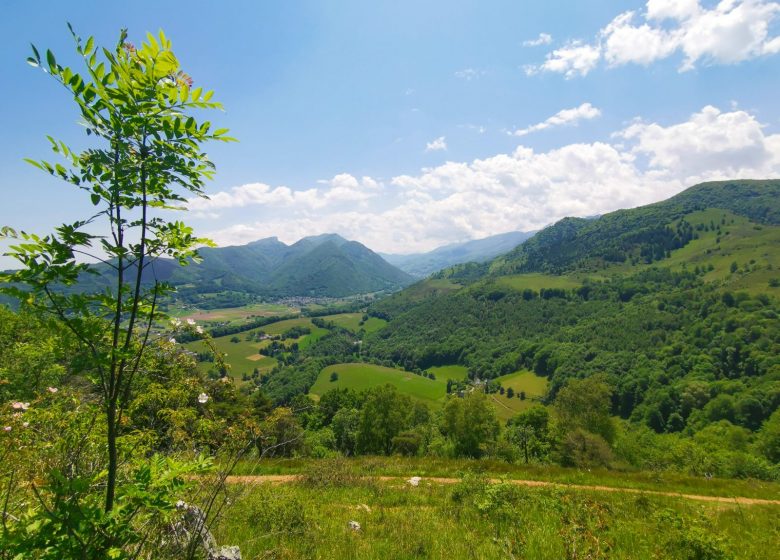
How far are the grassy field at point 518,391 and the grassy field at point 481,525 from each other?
127593 mm

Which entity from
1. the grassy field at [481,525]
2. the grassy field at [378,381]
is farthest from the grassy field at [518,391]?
the grassy field at [481,525]

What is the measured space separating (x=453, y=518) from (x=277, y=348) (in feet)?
663

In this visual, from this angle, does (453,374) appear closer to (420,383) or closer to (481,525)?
(420,383)

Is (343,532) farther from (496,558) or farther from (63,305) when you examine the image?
(63,305)

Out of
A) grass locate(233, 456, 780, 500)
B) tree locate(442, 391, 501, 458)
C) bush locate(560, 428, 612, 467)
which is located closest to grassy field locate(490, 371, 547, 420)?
tree locate(442, 391, 501, 458)

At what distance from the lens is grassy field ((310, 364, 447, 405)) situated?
14425cm

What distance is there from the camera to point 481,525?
375 inches

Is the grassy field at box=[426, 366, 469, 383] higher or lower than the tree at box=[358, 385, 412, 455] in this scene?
lower

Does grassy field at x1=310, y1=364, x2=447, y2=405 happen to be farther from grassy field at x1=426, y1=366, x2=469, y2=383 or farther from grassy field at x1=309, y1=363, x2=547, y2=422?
grassy field at x1=426, y1=366, x2=469, y2=383

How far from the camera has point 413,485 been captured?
14320 mm

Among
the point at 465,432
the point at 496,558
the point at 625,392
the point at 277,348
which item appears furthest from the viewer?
the point at 277,348

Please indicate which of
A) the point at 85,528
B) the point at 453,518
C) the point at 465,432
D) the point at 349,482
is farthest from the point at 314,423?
the point at 85,528

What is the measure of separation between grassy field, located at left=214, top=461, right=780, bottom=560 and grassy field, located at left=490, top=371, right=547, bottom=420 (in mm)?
127593

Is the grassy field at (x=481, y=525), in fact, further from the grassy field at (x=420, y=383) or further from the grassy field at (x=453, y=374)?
the grassy field at (x=453, y=374)
